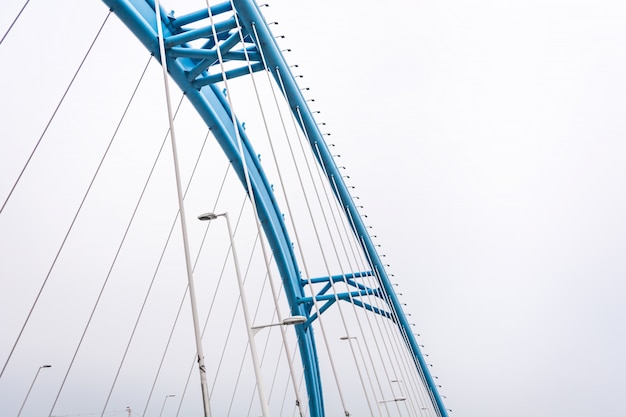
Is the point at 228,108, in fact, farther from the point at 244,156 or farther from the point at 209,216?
the point at 209,216

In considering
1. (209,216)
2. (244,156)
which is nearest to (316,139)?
(244,156)

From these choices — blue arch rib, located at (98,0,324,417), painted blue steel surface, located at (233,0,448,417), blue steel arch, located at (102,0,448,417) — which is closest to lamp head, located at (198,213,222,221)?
blue steel arch, located at (102,0,448,417)

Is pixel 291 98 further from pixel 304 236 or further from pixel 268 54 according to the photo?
pixel 304 236

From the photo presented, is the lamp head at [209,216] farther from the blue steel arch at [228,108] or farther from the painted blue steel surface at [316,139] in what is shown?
the painted blue steel surface at [316,139]

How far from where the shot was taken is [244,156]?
8398 millimetres

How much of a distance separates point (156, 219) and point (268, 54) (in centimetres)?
1963

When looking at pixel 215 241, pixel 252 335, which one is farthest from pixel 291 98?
pixel 215 241

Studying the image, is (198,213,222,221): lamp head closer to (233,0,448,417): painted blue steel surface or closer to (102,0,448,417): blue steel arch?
(102,0,448,417): blue steel arch

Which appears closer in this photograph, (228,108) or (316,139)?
(228,108)

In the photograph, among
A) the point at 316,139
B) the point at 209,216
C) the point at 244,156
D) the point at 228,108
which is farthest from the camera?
the point at 316,139

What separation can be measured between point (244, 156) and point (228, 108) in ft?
10.9

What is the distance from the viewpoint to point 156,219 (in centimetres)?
2681

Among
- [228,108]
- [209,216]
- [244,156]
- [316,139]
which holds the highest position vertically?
[228,108]

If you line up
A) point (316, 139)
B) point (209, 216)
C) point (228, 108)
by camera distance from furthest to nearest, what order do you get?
point (316, 139) < point (228, 108) < point (209, 216)
